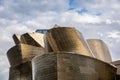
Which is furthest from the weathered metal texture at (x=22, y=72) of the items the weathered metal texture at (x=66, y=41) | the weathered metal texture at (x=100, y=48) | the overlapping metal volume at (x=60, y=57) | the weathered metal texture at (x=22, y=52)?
the weathered metal texture at (x=100, y=48)

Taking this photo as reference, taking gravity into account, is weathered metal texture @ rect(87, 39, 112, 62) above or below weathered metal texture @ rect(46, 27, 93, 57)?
below

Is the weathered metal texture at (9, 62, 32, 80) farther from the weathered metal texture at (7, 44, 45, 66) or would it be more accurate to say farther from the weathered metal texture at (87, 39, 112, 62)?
the weathered metal texture at (87, 39, 112, 62)

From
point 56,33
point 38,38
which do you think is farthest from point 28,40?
point 56,33

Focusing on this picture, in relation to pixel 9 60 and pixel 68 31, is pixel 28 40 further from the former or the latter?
pixel 68 31

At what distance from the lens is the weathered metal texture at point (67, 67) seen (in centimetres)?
1962

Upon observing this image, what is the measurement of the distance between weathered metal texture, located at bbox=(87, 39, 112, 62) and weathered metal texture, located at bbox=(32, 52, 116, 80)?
814 cm

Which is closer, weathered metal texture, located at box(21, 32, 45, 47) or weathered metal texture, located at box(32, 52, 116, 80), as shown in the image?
weathered metal texture, located at box(32, 52, 116, 80)

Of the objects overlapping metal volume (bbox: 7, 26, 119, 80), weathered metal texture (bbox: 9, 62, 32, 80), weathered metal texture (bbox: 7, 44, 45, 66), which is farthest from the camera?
weathered metal texture (bbox: 7, 44, 45, 66)

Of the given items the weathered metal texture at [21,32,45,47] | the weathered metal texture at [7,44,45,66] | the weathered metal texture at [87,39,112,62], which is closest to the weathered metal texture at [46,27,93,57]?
the weathered metal texture at [7,44,45,66]

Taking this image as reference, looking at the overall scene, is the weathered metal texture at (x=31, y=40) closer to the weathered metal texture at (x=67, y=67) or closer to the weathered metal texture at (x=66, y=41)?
the weathered metal texture at (x=66, y=41)

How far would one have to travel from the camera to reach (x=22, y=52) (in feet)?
89.0

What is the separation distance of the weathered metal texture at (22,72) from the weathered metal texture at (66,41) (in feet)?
12.6

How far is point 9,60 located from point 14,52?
1.51 m

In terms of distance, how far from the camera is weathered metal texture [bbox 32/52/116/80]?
773 inches
